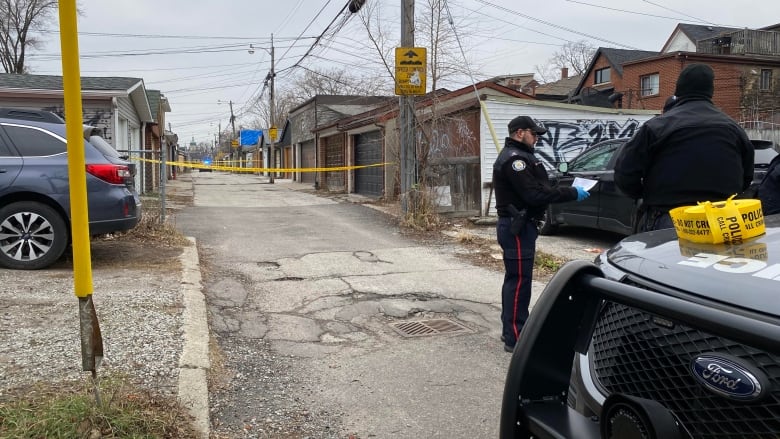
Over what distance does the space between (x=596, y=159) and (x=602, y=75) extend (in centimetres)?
3450

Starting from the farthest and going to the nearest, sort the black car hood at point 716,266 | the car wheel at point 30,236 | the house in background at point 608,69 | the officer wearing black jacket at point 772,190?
the house in background at point 608,69, the car wheel at point 30,236, the officer wearing black jacket at point 772,190, the black car hood at point 716,266

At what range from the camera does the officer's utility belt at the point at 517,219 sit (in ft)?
14.9

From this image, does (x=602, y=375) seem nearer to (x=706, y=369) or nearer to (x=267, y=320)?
(x=706, y=369)

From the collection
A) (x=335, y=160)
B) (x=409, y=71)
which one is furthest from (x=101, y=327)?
(x=335, y=160)

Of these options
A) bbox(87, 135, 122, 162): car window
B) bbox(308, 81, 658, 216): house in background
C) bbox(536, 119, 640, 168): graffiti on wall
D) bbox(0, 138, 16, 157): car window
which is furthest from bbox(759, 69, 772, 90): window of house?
bbox(0, 138, 16, 157): car window

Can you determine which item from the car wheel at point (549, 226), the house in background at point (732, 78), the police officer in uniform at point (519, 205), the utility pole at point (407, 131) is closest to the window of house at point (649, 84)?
the house in background at point (732, 78)

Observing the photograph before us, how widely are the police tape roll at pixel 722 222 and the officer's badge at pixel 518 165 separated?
2.20 metres

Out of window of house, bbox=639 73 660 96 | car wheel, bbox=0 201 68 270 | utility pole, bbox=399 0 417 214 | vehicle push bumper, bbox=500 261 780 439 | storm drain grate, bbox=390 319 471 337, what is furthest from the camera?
window of house, bbox=639 73 660 96

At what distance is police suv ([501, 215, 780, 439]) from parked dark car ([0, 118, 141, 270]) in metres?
5.90

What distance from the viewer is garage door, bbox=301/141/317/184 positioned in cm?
3231

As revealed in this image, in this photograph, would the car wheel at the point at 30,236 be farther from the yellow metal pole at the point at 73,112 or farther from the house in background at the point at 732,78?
the house in background at the point at 732,78

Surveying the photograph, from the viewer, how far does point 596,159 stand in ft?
31.1

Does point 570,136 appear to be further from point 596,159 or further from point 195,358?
point 195,358

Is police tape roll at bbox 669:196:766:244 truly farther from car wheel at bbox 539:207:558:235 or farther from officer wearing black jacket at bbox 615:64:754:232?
car wheel at bbox 539:207:558:235
